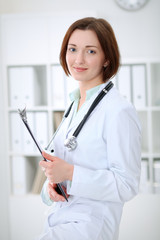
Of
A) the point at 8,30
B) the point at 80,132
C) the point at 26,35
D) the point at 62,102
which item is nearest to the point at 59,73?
the point at 62,102

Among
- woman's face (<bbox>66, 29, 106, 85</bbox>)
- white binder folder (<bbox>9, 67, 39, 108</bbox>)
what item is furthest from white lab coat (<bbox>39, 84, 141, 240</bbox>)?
white binder folder (<bbox>9, 67, 39, 108</bbox>)

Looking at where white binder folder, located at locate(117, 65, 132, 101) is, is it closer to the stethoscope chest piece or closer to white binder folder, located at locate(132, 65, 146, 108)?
white binder folder, located at locate(132, 65, 146, 108)

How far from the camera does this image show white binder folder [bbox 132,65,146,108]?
2.09 m

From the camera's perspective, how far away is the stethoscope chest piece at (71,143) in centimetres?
89

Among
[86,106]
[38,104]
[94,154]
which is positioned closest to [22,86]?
[38,104]

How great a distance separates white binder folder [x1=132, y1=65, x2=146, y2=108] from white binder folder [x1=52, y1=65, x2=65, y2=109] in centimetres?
59

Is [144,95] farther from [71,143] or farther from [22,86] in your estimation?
[71,143]

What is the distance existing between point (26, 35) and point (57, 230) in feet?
5.65

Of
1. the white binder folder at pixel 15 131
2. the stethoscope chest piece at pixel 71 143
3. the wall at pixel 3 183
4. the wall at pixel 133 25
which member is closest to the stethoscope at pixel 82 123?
the stethoscope chest piece at pixel 71 143

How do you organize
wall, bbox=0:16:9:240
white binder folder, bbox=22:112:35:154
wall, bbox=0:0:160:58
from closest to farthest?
white binder folder, bbox=22:112:35:154
wall, bbox=0:16:9:240
wall, bbox=0:0:160:58

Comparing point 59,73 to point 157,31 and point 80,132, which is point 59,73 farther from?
point 80,132

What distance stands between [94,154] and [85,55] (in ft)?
1.20

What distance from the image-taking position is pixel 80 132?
3.03 ft

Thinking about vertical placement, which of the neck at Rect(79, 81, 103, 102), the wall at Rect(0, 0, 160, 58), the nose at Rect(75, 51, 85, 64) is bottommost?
the neck at Rect(79, 81, 103, 102)
